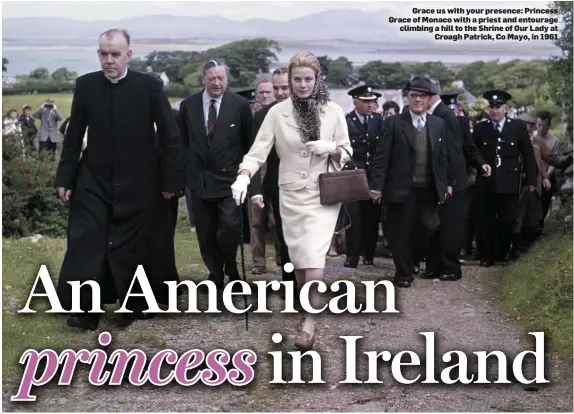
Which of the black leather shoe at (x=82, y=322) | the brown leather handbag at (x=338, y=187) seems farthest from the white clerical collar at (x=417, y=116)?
the black leather shoe at (x=82, y=322)

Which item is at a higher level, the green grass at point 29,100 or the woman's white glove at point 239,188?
the woman's white glove at point 239,188

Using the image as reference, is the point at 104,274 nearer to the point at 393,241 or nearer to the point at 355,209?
the point at 393,241

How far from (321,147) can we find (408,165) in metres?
3.07

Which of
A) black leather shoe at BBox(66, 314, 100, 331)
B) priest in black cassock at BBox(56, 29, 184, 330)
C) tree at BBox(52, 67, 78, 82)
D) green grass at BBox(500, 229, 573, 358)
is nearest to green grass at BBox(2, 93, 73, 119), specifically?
tree at BBox(52, 67, 78, 82)

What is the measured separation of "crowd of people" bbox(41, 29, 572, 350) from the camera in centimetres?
805

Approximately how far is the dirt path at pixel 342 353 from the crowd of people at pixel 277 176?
1.35ft

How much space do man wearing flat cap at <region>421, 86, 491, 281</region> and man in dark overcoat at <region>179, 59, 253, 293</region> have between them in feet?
7.79

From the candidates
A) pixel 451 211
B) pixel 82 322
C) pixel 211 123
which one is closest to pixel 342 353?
pixel 82 322

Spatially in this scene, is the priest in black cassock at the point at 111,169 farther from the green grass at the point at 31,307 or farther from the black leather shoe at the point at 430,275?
the black leather shoe at the point at 430,275

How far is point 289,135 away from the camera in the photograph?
8023 mm

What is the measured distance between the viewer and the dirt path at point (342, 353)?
6.64m

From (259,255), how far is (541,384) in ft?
16.0

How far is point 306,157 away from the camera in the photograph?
800 cm

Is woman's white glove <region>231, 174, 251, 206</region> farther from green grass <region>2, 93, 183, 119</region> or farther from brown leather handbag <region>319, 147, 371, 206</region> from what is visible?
green grass <region>2, 93, 183, 119</region>
